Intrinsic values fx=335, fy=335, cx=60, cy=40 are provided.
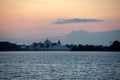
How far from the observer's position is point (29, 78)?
157ft

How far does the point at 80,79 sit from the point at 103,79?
329cm

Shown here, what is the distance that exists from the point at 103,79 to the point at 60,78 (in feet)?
20.2

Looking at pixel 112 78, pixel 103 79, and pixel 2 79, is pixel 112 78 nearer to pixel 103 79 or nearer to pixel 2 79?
pixel 103 79

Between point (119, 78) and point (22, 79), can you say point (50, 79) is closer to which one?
point (22, 79)

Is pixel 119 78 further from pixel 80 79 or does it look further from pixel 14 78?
pixel 14 78

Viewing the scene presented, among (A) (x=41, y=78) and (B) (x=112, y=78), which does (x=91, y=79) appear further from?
(A) (x=41, y=78)

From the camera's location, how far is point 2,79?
4719 cm

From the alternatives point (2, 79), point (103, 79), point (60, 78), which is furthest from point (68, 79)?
point (2, 79)

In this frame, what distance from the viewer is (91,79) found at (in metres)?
→ 47.4

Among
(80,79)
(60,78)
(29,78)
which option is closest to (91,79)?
(80,79)

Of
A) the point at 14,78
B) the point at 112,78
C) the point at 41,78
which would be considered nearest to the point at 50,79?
the point at 41,78

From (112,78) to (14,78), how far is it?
46.4 ft

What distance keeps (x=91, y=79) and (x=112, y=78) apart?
3.36 m

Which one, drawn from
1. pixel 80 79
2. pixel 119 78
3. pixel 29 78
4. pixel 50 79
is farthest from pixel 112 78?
pixel 29 78
